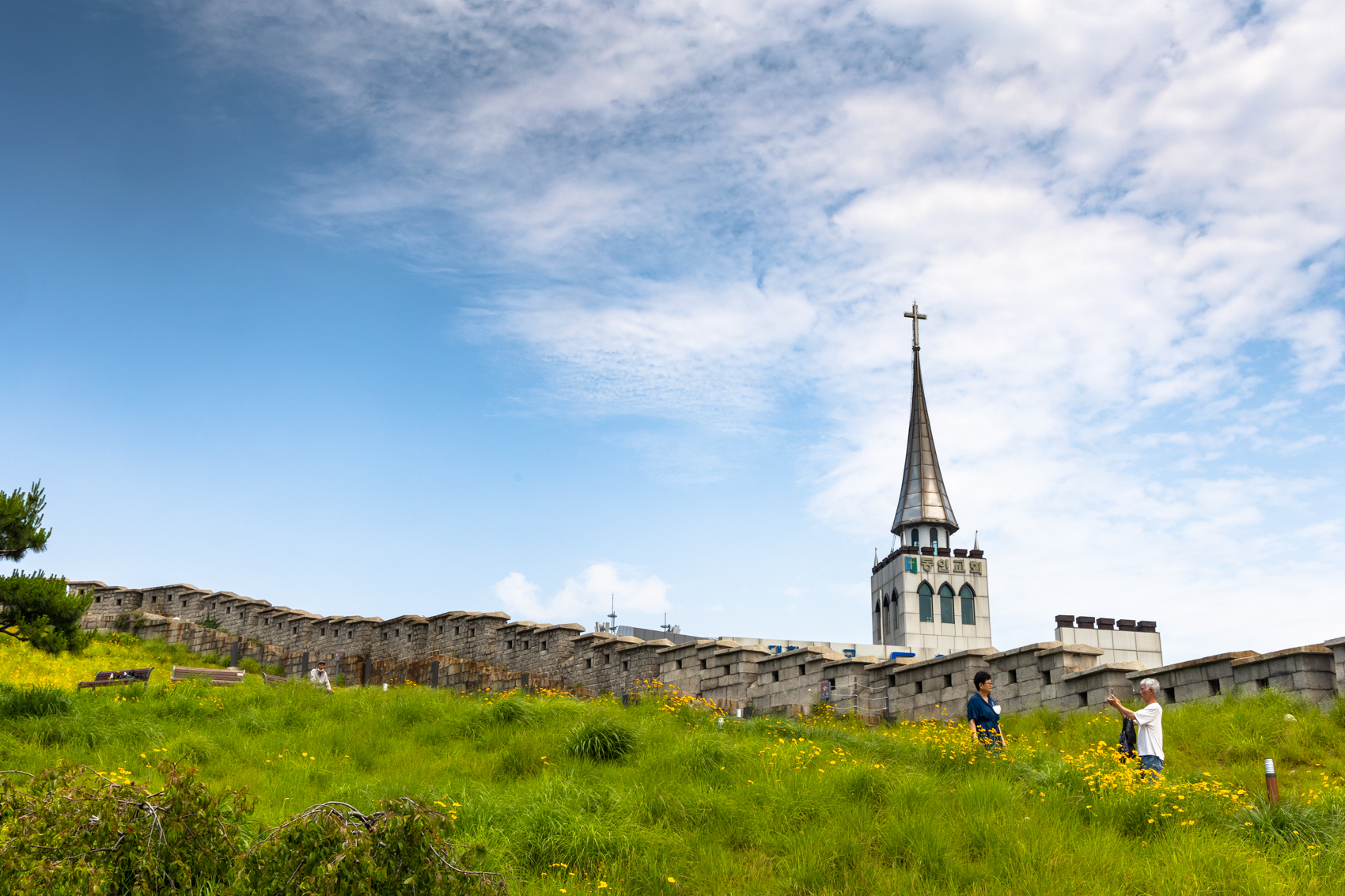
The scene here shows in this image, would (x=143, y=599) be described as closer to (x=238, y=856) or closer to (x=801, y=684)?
(x=801, y=684)

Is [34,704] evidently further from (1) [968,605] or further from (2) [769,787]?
(1) [968,605]

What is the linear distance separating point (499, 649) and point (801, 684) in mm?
8697

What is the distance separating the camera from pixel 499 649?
904 inches

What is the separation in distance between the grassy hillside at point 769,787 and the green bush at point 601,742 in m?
0.02

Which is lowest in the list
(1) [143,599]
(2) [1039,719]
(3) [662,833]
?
(3) [662,833]

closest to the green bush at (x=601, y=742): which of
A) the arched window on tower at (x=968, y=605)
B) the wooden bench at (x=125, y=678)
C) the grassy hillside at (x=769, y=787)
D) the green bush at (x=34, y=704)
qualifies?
the grassy hillside at (x=769, y=787)

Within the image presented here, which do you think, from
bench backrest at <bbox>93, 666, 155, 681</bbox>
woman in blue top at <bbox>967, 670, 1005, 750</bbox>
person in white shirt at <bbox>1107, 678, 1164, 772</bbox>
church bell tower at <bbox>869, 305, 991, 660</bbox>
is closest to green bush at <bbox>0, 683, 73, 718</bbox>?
bench backrest at <bbox>93, 666, 155, 681</bbox>

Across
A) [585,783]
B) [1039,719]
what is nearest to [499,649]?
[1039,719]

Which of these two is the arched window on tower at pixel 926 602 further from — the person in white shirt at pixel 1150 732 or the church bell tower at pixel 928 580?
the person in white shirt at pixel 1150 732

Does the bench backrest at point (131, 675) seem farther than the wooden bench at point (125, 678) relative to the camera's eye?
Yes

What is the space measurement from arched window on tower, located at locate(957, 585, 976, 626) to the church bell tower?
1.4 inches

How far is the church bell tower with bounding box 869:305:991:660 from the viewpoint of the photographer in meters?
43.5

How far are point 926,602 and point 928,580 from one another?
3.31ft

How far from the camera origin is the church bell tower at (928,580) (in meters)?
43.5
